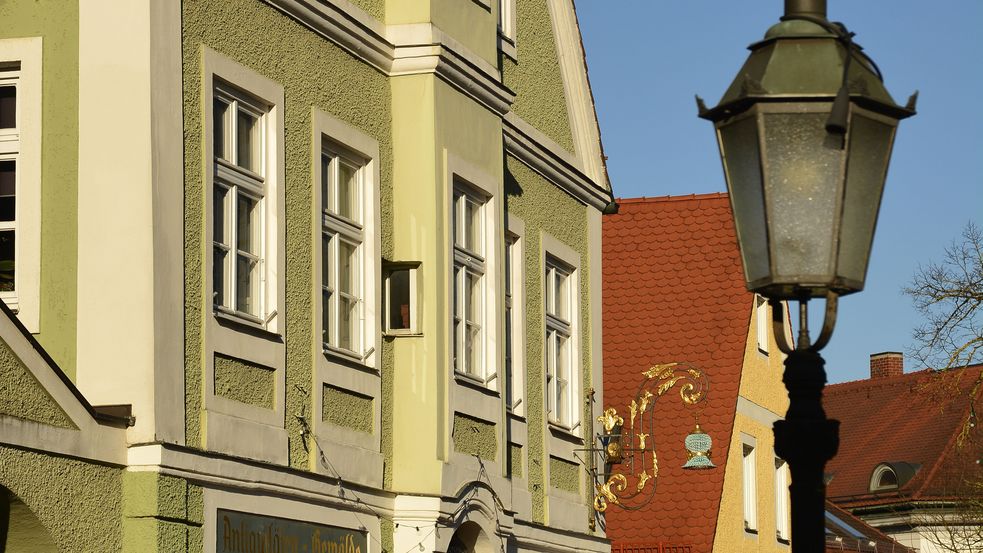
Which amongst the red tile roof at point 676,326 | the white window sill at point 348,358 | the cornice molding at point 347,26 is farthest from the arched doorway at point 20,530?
the red tile roof at point 676,326

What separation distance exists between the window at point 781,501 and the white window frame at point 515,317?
11.5 metres

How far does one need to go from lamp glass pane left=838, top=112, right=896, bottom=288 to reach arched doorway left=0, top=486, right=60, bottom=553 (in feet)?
16.5

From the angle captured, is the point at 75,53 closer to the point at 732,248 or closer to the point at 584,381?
the point at 584,381

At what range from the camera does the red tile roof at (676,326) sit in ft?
80.5

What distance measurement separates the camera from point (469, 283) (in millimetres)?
15484

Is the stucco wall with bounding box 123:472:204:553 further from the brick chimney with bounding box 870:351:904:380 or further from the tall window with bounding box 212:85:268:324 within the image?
the brick chimney with bounding box 870:351:904:380

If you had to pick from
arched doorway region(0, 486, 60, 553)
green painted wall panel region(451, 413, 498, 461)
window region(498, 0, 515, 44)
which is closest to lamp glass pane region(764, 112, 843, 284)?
arched doorway region(0, 486, 60, 553)

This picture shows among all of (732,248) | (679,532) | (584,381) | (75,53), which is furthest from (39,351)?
(732,248)

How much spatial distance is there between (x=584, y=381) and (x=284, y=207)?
7.06 m

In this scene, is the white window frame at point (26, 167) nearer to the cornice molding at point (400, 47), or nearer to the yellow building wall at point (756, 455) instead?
the cornice molding at point (400, 47)

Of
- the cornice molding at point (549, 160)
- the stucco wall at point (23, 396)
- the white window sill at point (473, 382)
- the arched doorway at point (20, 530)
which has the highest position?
the cornice molding at point (549, 160)

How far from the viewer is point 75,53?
10.9 m

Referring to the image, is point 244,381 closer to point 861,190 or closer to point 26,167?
point 26,167

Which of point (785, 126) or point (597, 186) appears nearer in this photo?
point (785, 126)
